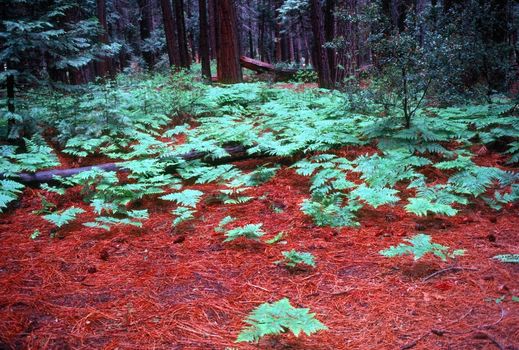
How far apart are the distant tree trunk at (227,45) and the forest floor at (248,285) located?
25.0 feet

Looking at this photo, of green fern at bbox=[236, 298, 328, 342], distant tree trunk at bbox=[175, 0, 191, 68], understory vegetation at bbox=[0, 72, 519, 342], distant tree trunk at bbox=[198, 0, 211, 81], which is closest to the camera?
green fern at bbox=[236, 298, 328, 342]

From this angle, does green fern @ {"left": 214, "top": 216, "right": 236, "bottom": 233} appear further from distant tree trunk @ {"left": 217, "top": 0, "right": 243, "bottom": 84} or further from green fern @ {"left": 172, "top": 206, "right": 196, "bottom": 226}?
distant tree trunk @ {"left": 217, "top": 0, "right": 243, "bottom": 84}

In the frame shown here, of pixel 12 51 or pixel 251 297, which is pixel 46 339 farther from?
pixel 12 51

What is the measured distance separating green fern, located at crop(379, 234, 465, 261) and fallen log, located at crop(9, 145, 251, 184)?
10.8 ft

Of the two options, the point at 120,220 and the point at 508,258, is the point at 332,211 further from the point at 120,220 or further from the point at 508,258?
the point at 120,220

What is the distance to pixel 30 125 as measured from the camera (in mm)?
6594

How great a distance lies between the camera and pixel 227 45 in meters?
10.7

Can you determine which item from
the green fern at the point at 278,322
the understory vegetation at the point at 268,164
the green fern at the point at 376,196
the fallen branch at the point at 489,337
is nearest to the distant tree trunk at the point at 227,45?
the understory vegetation at the point at 268,164

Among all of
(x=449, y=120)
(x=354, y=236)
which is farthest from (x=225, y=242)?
(x=449, y=120)

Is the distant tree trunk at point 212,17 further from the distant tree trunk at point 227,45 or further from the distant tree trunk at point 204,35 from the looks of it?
the distant tree trunk at point 227,45

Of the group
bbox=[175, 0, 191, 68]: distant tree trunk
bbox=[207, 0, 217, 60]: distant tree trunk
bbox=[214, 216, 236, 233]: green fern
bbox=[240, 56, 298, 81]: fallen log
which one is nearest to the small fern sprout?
bbox=[214, 216, 236, 233]: green fern

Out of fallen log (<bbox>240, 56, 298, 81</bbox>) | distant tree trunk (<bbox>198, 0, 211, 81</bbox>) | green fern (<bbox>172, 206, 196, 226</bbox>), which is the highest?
distant tree trunk (<bbox>198, 0, 211, 81</bbox>)

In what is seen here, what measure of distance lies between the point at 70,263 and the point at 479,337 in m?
3.23

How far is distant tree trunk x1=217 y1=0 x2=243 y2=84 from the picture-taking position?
10384 mm
